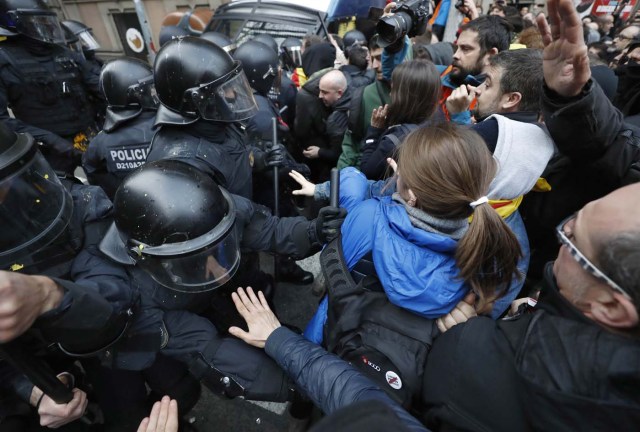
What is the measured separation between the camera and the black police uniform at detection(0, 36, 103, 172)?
123 inches

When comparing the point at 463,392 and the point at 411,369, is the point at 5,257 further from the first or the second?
the point at 463,392

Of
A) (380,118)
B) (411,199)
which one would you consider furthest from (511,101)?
(411,199)

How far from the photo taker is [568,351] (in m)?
0.69

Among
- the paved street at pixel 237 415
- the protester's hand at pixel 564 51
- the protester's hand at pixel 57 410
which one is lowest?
the paved street at pixel 237 415

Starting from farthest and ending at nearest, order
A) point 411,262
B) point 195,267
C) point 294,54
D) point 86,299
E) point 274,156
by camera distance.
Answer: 1. point 294,54
2. point 274,156
3. point 195,267
4. point 411,262
5. point 86,299

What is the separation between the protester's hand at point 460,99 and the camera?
6.95 feet

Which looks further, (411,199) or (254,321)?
(254,321)

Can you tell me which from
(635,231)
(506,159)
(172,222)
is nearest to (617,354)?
(635,231)

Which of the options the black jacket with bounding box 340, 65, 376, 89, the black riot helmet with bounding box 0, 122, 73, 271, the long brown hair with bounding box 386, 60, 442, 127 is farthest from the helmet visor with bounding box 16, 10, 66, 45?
the long brown hair with bounding box 386, 60, 442, 127

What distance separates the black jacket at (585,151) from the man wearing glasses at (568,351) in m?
0.72

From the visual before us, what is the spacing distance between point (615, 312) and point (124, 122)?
276 centimetres

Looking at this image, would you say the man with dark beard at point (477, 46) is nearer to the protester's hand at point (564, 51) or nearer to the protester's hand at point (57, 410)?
the protester's hand at point (564, 51)

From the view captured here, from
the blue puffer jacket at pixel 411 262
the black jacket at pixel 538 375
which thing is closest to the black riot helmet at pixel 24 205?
the blue puffer jacket at pixel 411 262

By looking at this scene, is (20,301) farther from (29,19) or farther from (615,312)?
(29,19)
